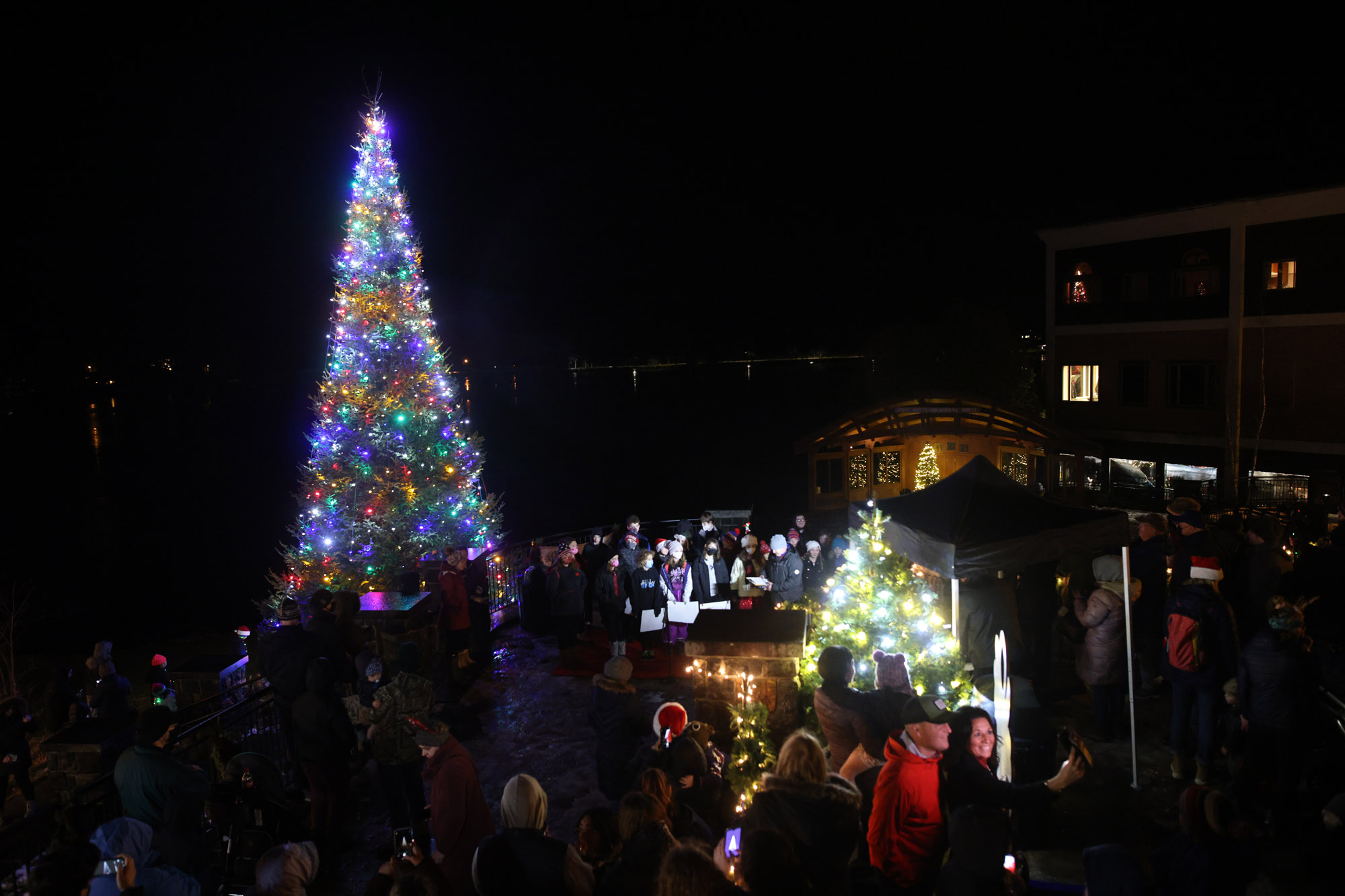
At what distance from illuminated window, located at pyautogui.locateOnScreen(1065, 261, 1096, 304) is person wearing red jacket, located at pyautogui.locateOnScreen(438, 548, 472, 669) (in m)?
27.1

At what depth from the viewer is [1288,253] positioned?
23.2 metres

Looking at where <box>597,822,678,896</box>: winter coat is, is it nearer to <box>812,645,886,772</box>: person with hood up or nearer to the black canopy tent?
<box>812,645,886,772</box>: person with hood up

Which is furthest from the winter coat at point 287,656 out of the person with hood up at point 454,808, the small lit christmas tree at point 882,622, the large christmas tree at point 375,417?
the large christmas tree at point 375,417

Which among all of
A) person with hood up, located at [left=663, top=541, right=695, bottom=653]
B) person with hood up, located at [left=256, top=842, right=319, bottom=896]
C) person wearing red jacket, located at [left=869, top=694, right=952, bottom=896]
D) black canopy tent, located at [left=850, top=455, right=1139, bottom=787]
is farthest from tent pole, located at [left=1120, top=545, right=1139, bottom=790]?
person with hood up, located at [left=256, top=842, right=319, bottom=896]

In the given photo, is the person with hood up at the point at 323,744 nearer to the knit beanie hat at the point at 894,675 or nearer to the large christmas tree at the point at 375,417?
the knit beanie hat at the point at 894,675

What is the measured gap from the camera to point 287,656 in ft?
21.6

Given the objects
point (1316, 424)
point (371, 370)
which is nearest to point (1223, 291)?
point (1316, 424)

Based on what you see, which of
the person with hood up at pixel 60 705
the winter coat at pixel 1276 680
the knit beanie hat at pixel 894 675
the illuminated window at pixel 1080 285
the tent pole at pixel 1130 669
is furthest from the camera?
the illuminated window at pixel 1080 285

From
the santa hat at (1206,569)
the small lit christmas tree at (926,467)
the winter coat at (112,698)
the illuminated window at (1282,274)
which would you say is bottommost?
the small lit christmas tree at (926,467)

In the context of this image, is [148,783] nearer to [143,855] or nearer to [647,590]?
[143,855]

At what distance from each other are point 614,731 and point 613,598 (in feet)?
13.0

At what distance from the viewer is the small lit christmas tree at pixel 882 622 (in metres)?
6.91

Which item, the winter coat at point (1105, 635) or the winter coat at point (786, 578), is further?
the winter coat at point (786, 578)

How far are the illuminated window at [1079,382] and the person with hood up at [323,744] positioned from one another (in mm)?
29415
